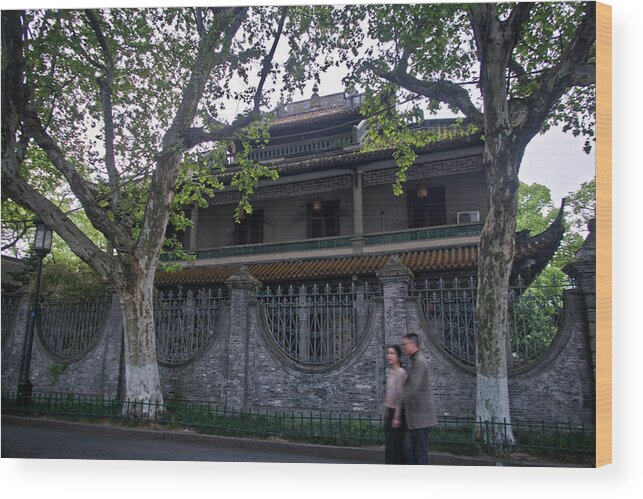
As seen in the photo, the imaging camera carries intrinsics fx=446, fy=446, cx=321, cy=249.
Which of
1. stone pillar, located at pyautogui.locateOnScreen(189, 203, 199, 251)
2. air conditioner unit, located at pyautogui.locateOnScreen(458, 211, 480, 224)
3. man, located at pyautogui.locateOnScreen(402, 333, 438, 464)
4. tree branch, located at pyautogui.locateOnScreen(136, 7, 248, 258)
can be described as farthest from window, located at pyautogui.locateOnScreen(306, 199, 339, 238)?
man, located at pyautogui.locateOnScreen(402, 333, 438, 464)

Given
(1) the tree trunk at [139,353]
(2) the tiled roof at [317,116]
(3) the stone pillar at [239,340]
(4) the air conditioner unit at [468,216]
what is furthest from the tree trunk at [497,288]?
(2) the tiled roof at [317,116]

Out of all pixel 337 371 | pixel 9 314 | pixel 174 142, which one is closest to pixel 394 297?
pixel 337 371

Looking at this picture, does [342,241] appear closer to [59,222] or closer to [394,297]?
[394,297]

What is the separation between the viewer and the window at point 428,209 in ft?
36.9

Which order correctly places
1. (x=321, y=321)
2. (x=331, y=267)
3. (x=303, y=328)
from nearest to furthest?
(x=321, y=321) → (x=303, y=328) → (x=331, y=267)

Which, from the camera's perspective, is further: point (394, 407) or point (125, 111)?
point (125, 111)

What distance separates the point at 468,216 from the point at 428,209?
1137mm

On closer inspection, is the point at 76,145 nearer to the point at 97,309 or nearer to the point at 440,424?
the point at 97,309

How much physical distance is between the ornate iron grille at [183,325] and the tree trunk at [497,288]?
424cm

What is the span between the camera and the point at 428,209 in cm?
1130

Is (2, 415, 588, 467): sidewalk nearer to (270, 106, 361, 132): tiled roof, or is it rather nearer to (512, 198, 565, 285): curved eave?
(512, 198, 565, 285): curved eave

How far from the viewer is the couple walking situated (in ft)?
12.5

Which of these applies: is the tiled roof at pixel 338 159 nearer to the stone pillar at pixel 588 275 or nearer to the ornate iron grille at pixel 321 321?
the ornate iron grille at pixel 321 321

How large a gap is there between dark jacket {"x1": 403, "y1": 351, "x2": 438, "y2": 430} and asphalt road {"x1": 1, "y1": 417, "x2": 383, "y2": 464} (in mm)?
1627
